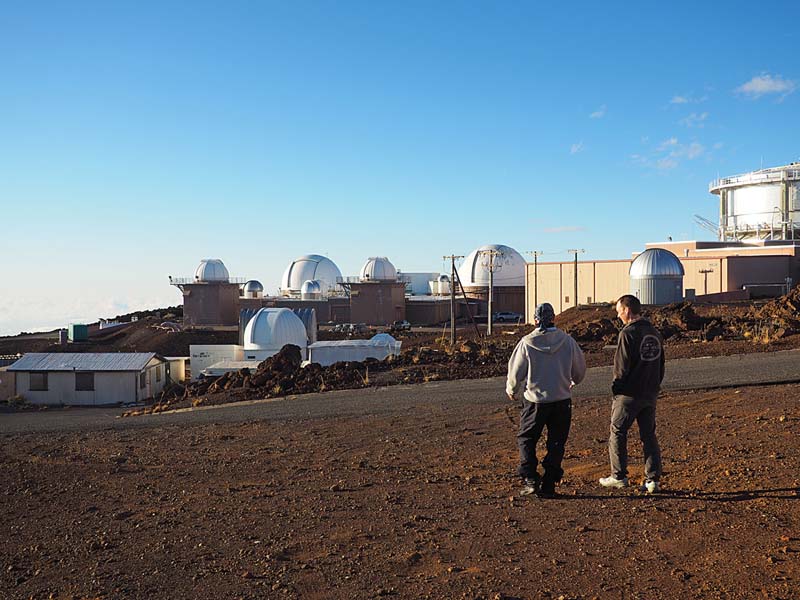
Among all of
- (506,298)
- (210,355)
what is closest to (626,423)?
(210,355)

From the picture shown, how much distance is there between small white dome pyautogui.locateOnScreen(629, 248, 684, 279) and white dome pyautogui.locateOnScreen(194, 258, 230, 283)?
1212 inches

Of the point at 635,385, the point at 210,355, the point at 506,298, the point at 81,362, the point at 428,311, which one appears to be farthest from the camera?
the point at 506,298

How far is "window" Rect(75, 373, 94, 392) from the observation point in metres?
27.2

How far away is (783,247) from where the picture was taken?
40594 millimetres

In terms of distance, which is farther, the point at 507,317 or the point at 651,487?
the point at 507,317

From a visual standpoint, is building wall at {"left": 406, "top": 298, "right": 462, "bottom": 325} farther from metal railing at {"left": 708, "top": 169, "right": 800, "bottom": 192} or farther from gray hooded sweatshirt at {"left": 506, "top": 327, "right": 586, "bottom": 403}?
gray hooded sweatshirt at {"left": 506, "top": 327, "right": 586, "bottom": 403}

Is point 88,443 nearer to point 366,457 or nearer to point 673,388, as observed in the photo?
point 366,457

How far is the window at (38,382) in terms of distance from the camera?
2744 centimetres

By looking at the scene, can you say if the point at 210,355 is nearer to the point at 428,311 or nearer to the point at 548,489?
the point at 428,311

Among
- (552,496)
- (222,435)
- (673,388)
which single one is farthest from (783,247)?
(552,496)

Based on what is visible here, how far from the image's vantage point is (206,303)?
57625 millimetres

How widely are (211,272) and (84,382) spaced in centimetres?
3085

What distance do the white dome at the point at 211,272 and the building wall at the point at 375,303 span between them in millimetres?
9572

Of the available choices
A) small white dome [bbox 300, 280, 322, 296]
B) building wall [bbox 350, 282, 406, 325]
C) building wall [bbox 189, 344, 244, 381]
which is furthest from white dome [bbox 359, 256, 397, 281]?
building wall [bbox 189, 344, 244, 381]
